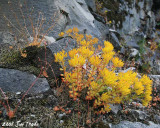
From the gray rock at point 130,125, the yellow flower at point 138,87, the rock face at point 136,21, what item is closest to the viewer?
the yellow flower at point 138,87

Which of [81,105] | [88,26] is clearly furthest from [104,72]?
[88,26]

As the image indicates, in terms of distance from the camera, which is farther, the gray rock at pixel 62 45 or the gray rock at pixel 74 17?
the gray rock at pixel 74 17

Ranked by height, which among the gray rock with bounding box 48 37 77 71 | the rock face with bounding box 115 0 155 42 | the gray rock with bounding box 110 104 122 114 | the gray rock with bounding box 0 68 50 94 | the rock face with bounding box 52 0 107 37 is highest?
the rock face with bounding box 115 0 155 42

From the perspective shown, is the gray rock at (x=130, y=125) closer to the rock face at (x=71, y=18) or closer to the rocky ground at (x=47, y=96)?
the rocky ground at (x=47, y=96)

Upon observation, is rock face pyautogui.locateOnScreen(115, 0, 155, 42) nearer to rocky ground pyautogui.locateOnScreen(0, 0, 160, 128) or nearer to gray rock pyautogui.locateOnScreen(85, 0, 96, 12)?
gray rock pyautogui.locateOnScreen(85, 0, 96, 12)

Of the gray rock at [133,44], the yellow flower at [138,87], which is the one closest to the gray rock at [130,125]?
the yellow flower at [138,87]

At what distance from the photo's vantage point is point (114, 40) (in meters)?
5.95

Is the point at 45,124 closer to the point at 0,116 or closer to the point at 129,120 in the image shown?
the point at 0,116

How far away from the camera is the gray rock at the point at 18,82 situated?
188 cm

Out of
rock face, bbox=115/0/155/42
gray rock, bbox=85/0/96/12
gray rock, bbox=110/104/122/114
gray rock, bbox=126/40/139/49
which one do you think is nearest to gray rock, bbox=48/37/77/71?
gray rock, bbox=110/104/122/114

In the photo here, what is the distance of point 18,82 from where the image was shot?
6.48 ft

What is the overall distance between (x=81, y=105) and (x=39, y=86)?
2.40 feet

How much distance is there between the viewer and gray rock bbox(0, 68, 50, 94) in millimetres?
1879

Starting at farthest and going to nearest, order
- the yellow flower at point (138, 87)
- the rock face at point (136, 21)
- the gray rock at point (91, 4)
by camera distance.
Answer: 1. the rock face at point (136, 21)
2. the gray rock at point (91, 4)
3. the yellow flower at point (138, 87)
